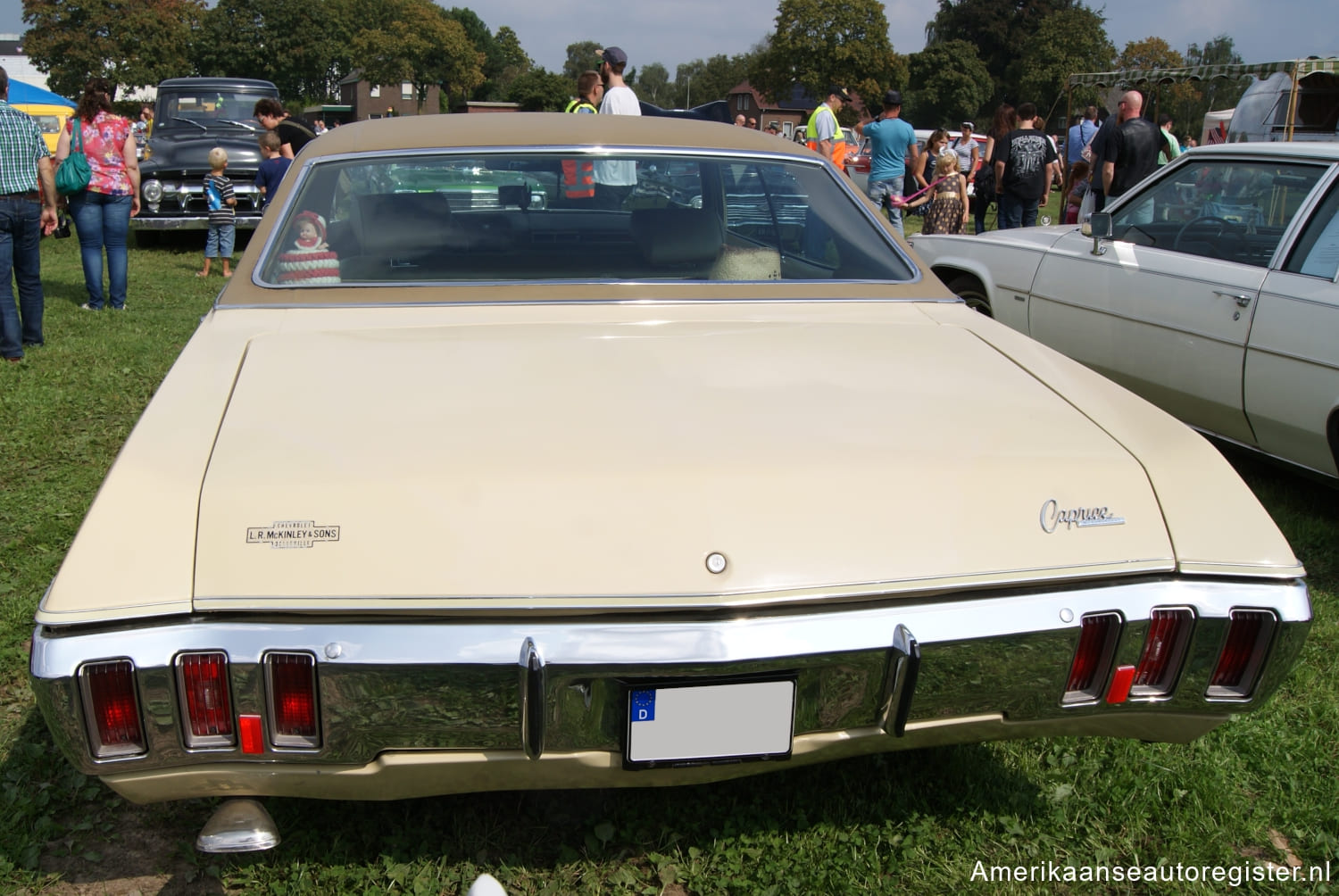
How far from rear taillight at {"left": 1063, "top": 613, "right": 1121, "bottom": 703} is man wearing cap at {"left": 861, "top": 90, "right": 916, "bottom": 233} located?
9603 millimetres

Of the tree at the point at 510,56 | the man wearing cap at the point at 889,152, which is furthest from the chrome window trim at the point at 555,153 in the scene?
the tree at the point at 510,56

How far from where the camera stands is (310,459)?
5.80ft

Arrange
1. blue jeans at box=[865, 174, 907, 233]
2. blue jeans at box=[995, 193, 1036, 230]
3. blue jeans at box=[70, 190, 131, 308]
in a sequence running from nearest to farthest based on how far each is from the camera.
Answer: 1. blue jeans at box=[70, 190, 131, 308]
2. blue jeans at box=[995, 193, 1036, 230]
3. blue jeans at box=[865, 174, 907, 233]

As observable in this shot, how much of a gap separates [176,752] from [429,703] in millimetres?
418

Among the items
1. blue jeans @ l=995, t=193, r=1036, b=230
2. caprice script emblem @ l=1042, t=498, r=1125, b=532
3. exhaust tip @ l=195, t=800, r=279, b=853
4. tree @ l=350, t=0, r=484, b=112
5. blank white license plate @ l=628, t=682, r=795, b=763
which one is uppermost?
tree @ l=350, t=0, r=484, b=112

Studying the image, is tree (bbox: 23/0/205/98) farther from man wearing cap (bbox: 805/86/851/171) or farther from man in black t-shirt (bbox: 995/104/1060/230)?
man in black t-shirt (bbox: 995/104/1060/230)

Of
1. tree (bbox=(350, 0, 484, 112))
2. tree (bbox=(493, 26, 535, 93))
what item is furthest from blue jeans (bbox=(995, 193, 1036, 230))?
tree (bbox=(493, 26, 535, 93))

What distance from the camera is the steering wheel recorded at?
15.2ft

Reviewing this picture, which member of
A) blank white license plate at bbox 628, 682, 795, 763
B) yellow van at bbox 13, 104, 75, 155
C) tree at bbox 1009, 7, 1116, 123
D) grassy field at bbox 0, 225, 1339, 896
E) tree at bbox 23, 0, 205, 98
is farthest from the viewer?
tree at bbox 1009, 7, 1116, 123

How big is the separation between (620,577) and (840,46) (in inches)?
2718

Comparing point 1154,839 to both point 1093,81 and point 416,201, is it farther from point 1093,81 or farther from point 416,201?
point 1093,81

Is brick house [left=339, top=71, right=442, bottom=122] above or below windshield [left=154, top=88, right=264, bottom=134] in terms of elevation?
above

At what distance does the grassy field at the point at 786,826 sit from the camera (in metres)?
2.22

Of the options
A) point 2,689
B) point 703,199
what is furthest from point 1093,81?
point 2,689
